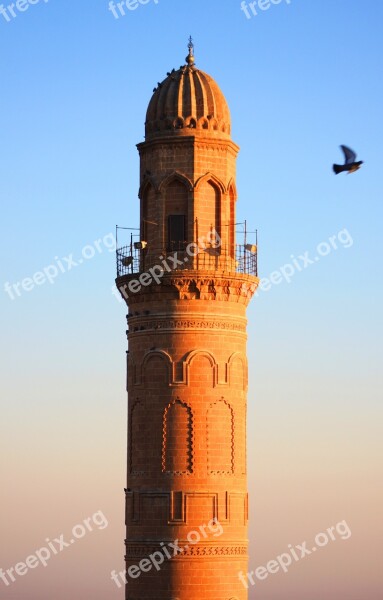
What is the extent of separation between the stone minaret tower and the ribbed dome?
0.04 m

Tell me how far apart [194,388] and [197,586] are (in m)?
7.93

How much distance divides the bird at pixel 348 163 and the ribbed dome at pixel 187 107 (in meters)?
11.8

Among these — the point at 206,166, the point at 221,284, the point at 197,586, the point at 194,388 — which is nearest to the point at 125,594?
the point at 197,586

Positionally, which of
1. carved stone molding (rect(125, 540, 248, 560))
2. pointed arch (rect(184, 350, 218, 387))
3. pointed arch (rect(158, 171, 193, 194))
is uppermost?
pointed arch (rect(158, 171, 193, 194))

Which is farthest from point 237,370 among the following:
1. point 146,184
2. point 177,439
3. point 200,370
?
point 146,184

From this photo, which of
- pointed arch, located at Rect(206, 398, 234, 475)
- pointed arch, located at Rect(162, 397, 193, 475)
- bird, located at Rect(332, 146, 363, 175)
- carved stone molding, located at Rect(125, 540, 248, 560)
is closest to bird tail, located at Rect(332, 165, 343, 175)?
bird, located at Rect(332, 146, 363, 175)

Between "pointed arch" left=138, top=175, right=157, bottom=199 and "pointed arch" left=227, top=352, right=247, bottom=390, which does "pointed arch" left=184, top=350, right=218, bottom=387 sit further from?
"pointed arch" left=138, top=175, right=157, bottom=199

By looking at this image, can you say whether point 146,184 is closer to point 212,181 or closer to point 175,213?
point 175,213

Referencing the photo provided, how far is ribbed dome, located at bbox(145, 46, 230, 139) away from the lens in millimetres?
68500

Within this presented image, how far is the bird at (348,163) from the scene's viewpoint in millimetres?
57438

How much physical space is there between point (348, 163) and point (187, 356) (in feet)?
Answer: 43.3

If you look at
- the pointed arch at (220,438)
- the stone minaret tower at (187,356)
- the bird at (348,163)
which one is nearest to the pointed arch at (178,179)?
the stone minaret tower at (187,356)

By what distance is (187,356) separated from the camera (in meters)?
67.3

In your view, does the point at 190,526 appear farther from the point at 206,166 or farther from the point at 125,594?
the point at 206,166
